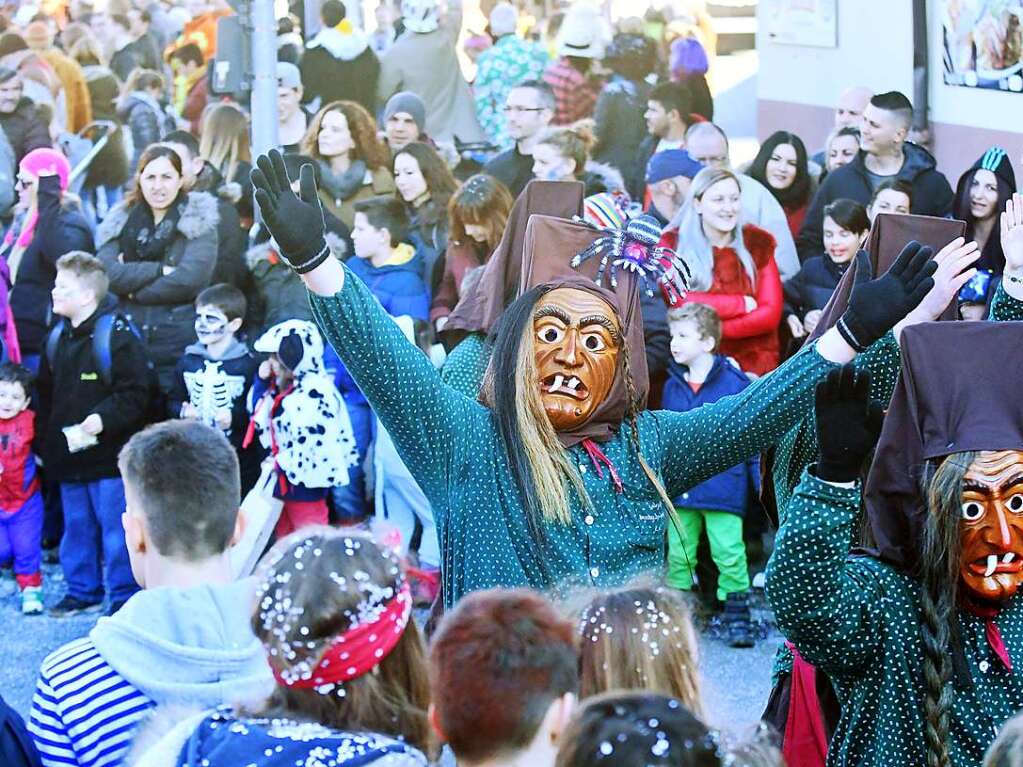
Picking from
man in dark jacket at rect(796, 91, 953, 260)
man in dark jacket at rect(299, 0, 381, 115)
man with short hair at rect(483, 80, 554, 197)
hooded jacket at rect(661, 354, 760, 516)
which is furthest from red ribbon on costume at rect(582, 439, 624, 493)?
man in dark jacket at rect(299, 0, 381, 115)

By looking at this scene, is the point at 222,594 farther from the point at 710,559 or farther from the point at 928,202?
the point at 928,202

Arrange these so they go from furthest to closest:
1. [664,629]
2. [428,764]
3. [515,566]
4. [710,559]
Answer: [710,559]
[515,566]
[664,629]
[428,764]

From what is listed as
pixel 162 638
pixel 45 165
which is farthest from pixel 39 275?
pixel 162 638

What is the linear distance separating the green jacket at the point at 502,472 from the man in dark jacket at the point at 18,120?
19.8 ft

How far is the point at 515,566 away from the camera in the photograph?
125 inches

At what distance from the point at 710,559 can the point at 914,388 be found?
3.58 metres

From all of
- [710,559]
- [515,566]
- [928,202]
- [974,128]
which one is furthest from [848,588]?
[974,128]

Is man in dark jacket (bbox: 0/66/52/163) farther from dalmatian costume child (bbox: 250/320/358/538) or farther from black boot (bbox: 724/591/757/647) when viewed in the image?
black boot (bbox: 724/591/757/647)

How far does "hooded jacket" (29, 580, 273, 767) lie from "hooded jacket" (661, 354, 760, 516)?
347 centimetres

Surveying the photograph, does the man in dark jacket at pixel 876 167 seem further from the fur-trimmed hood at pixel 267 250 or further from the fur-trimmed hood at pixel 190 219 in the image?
the fur-trimmed hood at pixel 190 219

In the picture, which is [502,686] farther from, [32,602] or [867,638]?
[32,602]

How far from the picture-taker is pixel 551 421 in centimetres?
327

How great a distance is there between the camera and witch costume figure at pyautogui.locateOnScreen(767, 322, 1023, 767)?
8.64ft

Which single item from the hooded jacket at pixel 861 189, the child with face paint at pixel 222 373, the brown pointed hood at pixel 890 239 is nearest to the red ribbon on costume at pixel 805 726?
the brown pointed hood at pixel 890 239
